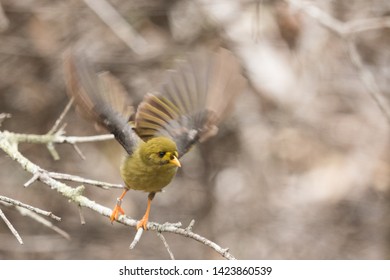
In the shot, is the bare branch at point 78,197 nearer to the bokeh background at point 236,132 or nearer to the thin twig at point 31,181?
the thin twig at point 31,181

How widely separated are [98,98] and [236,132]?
3.50m

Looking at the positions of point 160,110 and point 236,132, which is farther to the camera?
point 236,132

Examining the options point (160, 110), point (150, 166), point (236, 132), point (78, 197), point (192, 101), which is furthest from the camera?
point (236, 132)

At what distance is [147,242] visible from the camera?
667 centimetres

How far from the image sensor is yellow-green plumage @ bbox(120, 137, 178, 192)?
3336 millimetres

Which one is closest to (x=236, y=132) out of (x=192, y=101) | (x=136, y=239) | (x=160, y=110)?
(x=192, y=101)

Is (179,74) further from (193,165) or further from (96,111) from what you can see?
(193,165)

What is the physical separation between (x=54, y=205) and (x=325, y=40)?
3193 mm

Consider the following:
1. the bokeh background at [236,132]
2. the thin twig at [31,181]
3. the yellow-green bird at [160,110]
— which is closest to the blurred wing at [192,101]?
Answer: the yellow-green bird at [160,110]

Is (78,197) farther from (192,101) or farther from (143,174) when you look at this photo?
(192,101)

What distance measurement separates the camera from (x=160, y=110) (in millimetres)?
3646

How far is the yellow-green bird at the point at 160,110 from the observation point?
325 centimetres

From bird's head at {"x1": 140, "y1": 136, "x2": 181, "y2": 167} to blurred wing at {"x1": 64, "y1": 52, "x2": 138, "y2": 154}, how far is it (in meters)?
0.14
